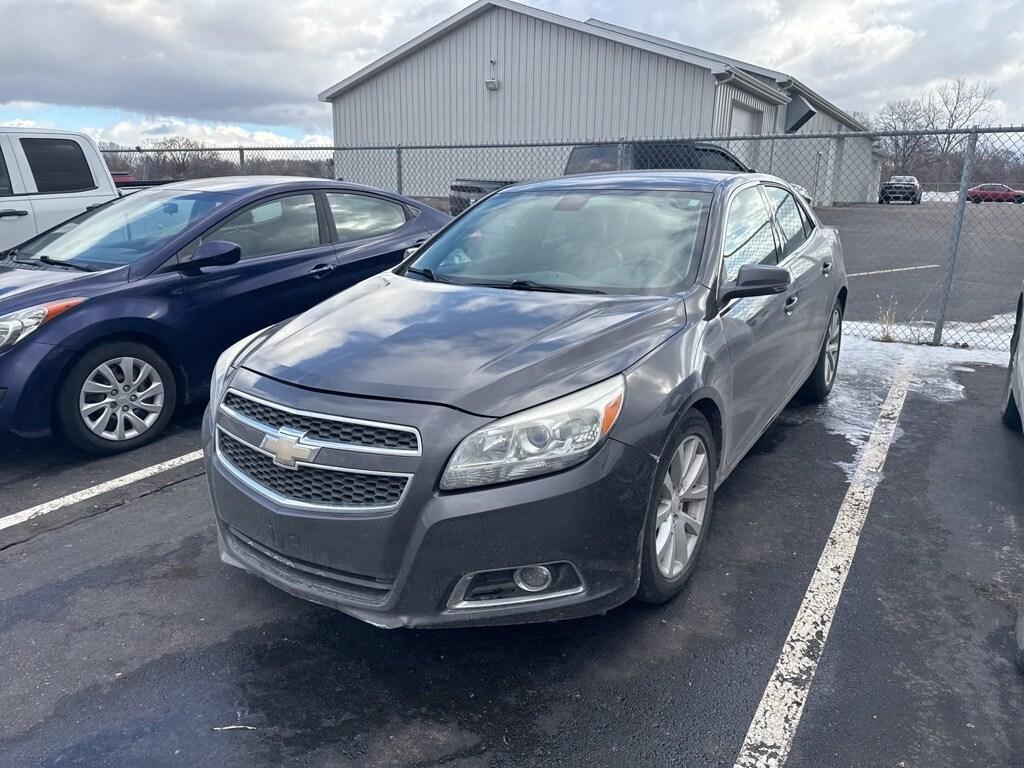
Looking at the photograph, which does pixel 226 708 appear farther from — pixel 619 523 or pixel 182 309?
pixel 182 309

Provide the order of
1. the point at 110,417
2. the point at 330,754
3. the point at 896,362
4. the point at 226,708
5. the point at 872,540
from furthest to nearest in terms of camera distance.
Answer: the point at 896,362 < the point at 110,417 < the point at 872,540 < the point at 226,708 < the point at 330,754

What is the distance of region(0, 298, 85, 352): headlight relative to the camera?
4.36 metres

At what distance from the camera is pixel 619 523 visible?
2646 millimetres

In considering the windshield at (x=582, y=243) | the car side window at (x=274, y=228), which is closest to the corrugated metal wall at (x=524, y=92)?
the car side window at (x=274, y=228)

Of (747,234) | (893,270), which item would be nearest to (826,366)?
(747,234)

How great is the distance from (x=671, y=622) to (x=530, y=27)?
22192mm

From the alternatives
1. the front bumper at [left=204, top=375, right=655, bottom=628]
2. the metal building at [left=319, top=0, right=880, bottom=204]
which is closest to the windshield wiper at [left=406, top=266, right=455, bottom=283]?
the front bumper at [left=204, top=375, right=655, bottom=628]

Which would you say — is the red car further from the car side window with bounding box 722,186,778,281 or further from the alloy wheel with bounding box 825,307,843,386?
the car side window with bounding box 722,186,778,281

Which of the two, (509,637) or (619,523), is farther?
(509,637)

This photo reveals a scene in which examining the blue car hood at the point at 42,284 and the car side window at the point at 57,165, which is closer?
the blue car hood at the point at 42,284

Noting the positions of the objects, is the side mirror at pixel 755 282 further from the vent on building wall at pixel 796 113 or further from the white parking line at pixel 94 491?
the vent on building wall at pixel 796 113

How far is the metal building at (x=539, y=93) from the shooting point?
20891 mm

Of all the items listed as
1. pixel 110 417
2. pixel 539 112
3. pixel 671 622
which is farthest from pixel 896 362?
pixel 539 112

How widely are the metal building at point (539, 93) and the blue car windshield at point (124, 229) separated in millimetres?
13908
